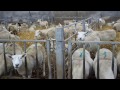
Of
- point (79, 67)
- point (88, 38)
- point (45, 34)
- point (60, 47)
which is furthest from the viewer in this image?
point (45, 34)

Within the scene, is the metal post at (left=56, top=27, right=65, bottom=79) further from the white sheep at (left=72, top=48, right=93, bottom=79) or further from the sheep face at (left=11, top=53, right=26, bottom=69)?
the sheep face at (left=11, top=53, right=26, bottom=69)

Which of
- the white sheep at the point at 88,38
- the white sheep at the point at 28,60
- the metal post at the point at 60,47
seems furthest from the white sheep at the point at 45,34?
the metal post at the point at 60,47

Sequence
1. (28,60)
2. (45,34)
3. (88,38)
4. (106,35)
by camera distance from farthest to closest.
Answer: (45,34)
(106,35)
(88,38)
(28,60)

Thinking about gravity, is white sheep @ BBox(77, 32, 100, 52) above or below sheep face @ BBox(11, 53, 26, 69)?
above

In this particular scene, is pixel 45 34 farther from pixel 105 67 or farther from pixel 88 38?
pixel 105 67

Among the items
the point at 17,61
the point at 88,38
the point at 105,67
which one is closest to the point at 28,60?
the point at 17,61

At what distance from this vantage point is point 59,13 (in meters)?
24.4

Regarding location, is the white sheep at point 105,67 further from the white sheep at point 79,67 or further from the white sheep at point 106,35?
the white sheep at point 106,35

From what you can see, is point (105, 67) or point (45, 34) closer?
point (105, 67)

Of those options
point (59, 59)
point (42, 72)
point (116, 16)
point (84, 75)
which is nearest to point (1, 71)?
point (42, 72)

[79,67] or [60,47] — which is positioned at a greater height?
[60,47]

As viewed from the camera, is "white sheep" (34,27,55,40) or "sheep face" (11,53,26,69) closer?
"sheep face" (11,53,26,69)

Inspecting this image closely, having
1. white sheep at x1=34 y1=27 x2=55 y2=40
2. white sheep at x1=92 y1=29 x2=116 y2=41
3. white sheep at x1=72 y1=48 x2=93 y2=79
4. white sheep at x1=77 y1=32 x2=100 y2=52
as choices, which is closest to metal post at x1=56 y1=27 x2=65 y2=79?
white sheep at x1=72 y1=48 x2=93 y2=79

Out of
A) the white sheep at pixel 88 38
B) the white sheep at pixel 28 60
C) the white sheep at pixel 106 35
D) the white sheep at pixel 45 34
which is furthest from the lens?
the white sheep at pixel 45 34
